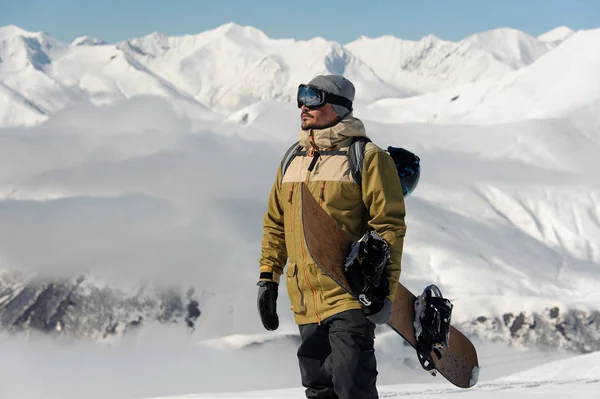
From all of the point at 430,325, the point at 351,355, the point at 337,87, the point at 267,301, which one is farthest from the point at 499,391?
the point at 337,87

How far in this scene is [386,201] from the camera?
7.14 metres

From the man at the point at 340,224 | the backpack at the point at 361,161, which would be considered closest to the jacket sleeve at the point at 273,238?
the man at the point at 340,224

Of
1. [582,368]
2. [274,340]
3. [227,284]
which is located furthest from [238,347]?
[582,368]

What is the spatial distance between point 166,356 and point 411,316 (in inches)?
6768

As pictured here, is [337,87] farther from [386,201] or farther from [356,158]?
[386,201]

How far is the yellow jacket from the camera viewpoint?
284 inches

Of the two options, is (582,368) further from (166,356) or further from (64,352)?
(64,352)

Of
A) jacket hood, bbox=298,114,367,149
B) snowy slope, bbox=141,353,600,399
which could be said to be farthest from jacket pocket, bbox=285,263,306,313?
snowy slope, bbox=141,353,600,399

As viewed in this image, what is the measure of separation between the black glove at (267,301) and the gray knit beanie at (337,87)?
1.68 metres

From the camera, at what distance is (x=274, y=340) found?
168 meters

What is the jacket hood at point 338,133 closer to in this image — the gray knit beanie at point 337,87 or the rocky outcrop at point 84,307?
the gray knit beanie at point 337,87

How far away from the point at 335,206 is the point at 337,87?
1136mm

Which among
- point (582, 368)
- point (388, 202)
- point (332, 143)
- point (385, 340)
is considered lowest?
point (582, 368)

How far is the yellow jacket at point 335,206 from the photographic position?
7.21 m
